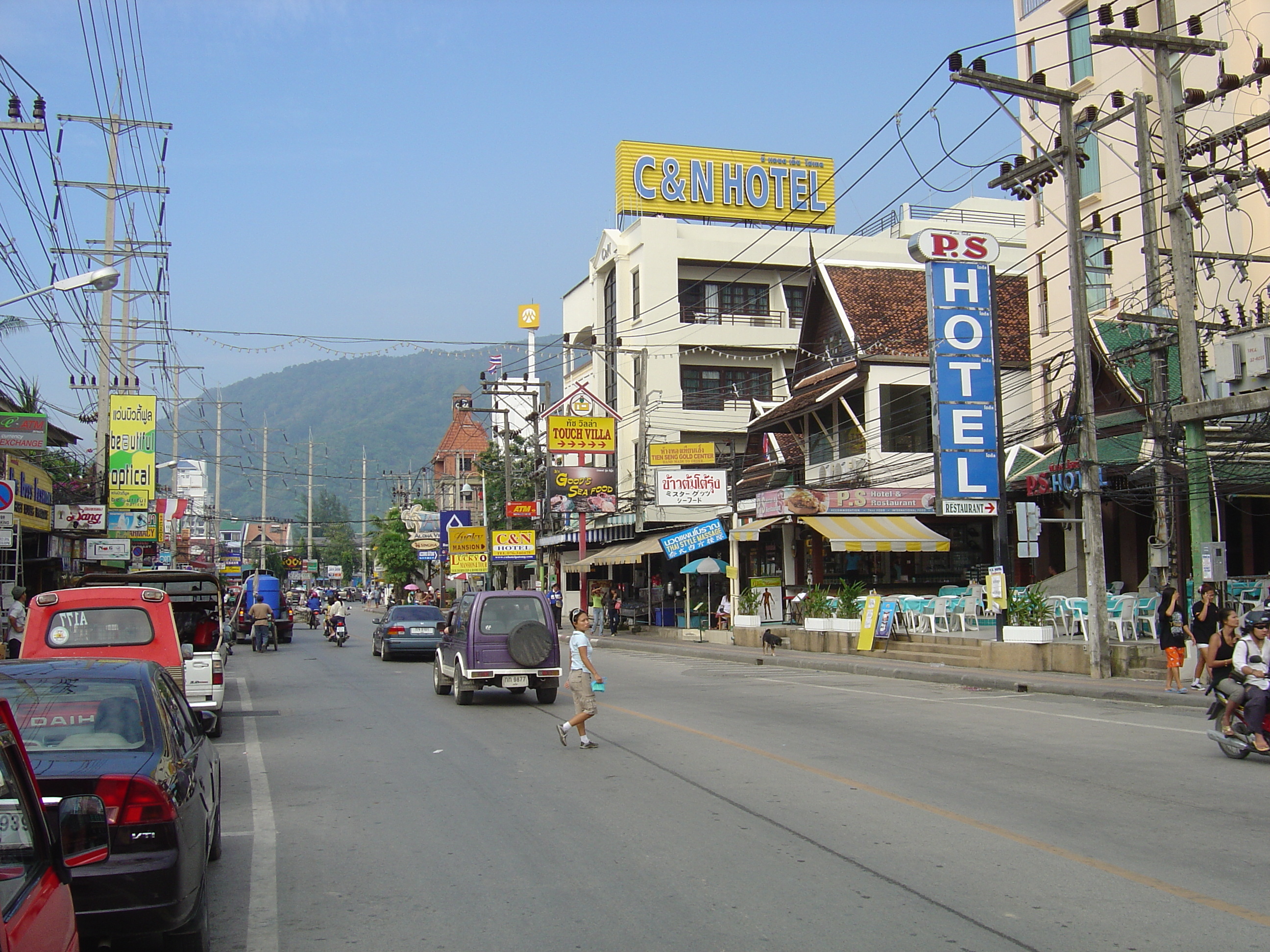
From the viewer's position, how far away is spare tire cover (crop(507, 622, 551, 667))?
16.8 metres

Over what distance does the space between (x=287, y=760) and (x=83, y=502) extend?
33037mm

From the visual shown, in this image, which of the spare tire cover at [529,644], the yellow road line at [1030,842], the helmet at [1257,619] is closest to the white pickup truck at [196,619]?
the spare tire cover at [529,644]

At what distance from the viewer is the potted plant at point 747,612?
33562 mm

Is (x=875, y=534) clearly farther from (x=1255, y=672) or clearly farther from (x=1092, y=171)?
(x=1255, y=672)

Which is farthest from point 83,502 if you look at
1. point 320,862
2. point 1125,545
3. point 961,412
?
point 320,862

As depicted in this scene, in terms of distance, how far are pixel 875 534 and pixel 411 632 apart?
43.3 feet

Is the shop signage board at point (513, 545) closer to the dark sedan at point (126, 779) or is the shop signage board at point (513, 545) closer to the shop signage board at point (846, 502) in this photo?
the shop signage board at point (846, 502)

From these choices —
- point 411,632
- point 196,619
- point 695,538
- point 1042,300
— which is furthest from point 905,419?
point 196,619

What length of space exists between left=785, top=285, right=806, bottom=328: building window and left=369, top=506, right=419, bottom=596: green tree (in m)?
38.9

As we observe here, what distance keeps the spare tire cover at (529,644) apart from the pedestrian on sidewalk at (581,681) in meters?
3.55

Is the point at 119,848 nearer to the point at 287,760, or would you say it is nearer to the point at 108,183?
the point at 287,760

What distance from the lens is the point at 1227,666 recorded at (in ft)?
41.6

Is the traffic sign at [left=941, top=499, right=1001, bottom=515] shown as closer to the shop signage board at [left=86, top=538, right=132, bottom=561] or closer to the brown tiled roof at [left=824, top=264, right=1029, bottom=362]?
the brown tiled roof at [left=824, top=264, right=1029, bottom=362]

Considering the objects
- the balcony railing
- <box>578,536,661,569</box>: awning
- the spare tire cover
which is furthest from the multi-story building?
the spare tire cover
